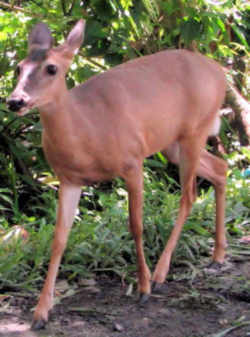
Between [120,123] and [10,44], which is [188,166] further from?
[10,44]

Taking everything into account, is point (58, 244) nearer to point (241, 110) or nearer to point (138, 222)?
point (138, 222)

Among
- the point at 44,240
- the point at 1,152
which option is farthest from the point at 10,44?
the point at 44,240

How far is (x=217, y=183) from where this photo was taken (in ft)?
17.9

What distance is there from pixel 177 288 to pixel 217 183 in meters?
1.09

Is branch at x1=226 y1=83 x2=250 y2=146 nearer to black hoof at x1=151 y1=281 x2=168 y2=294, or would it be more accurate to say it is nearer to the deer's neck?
black hoof at x1=151 y1=281 x2=168 y2=294

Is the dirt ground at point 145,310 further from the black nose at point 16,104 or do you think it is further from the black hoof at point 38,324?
the black nose at point 16,104

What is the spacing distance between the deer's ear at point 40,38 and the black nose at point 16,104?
1.73 ft

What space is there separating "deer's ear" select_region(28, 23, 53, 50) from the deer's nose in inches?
20.7

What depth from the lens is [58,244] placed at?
4340 mm

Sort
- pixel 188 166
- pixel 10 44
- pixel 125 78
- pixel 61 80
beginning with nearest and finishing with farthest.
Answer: pixel 61 80
pixel 125 78
pixel 188 166
pixel 10 44

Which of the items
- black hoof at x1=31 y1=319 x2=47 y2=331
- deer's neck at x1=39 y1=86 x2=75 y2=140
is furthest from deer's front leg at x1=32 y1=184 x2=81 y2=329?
deer's neck at x1=39 y1=86 x2=75 y2=140

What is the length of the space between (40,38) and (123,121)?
0.78m

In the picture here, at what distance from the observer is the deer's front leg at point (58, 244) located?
13.3ft

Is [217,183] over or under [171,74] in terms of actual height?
under
